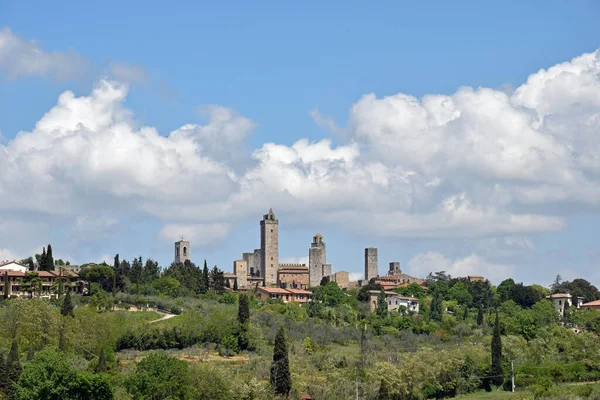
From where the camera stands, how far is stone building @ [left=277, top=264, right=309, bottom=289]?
157 meters

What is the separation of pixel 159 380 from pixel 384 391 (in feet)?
57.4

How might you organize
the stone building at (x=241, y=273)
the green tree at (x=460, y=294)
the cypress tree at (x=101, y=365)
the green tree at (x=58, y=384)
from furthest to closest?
the stone building at (x=241, y=273) < the green tree at (x=460, y=294) < the cypress tree at (x=101, y=365) < the green tree at (x=58, y=384)

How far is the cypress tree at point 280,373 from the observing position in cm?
6681

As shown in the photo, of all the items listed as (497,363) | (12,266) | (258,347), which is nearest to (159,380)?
(258,347)

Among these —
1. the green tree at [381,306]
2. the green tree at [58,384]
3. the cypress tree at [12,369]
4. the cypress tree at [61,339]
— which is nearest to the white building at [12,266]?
the cypress tree at [61,339]

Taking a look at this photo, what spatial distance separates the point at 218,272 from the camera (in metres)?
124

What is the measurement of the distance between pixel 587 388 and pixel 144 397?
3026cm

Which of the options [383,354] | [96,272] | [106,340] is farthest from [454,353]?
[96,272]

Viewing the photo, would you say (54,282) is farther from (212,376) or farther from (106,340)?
(212,376)

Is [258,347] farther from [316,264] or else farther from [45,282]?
[316,264]

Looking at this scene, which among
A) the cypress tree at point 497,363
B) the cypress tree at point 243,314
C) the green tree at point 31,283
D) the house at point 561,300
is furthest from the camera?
the house at point 561,300

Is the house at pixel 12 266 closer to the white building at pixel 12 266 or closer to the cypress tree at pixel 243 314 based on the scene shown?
the white building at pixel 12 266

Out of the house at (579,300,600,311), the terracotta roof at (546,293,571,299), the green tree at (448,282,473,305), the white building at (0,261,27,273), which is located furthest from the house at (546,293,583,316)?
the white building at (0,261,27,273)

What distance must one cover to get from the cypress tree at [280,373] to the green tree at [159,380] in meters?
8.21
